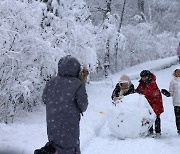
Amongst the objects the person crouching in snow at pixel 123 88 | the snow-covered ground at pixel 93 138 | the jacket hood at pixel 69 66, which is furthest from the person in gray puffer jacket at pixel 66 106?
the person crouching in snow at pixel 123 88

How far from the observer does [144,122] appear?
27.1 feet

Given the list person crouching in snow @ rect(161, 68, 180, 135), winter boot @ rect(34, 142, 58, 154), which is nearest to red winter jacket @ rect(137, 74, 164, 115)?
person crouching in snow @ rect(161, 68, 180, 135)

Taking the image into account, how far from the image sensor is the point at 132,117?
823cm

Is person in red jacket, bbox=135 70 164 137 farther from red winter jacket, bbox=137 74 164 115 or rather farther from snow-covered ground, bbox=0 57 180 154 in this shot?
snow-covered ground, bbox=0 57 180 154

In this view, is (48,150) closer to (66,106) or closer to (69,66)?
(66,106)

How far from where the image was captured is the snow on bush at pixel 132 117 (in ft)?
27.0

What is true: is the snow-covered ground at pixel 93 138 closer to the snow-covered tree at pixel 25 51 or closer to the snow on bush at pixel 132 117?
the snow on bush at pixel 132 117

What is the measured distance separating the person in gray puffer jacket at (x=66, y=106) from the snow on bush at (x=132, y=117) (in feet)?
12.4

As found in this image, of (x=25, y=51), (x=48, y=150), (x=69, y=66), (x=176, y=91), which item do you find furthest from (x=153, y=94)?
(x=48, y=150)

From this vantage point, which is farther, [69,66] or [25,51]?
[25,51]

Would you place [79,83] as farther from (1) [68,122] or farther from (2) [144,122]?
(2) [144,122]

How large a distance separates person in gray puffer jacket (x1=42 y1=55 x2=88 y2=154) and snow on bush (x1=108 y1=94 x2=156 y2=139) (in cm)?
377

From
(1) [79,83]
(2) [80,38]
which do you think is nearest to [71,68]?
(1) [79,83]

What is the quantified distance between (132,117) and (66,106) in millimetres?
3937
